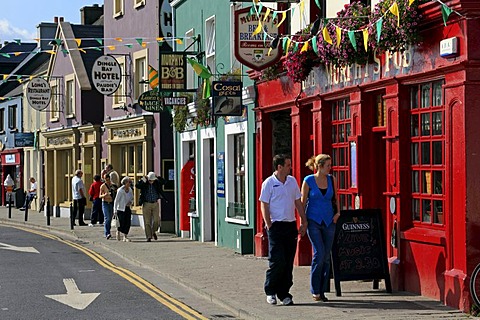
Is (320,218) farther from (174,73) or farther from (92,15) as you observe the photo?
(92,15)

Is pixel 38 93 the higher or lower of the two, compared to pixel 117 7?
lower

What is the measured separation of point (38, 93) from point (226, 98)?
1806 centimetres

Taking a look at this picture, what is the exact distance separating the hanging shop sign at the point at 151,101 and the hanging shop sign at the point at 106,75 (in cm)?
302

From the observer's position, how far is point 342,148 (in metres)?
16.2

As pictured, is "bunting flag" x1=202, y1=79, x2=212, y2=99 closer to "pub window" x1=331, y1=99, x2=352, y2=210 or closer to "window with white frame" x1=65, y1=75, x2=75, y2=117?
"pub window" x1=331, y1=99, x2=352, y2=210

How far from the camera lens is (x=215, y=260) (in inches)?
760

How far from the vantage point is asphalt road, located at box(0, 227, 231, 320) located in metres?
12.6

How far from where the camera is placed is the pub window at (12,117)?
5031 cm

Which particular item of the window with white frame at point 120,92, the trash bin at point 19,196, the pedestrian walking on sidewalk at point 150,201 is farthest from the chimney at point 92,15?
the pedestrian walking on sidewalk at point 150,201

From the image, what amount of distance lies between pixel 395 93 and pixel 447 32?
1.78 meters

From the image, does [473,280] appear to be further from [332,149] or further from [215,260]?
[215,260]

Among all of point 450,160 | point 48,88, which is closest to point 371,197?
point 450,160

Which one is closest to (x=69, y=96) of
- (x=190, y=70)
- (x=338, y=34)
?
(x=190, y=70)

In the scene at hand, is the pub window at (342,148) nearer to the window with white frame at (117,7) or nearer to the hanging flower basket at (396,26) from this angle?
the hanging flower basket at (396,26)
